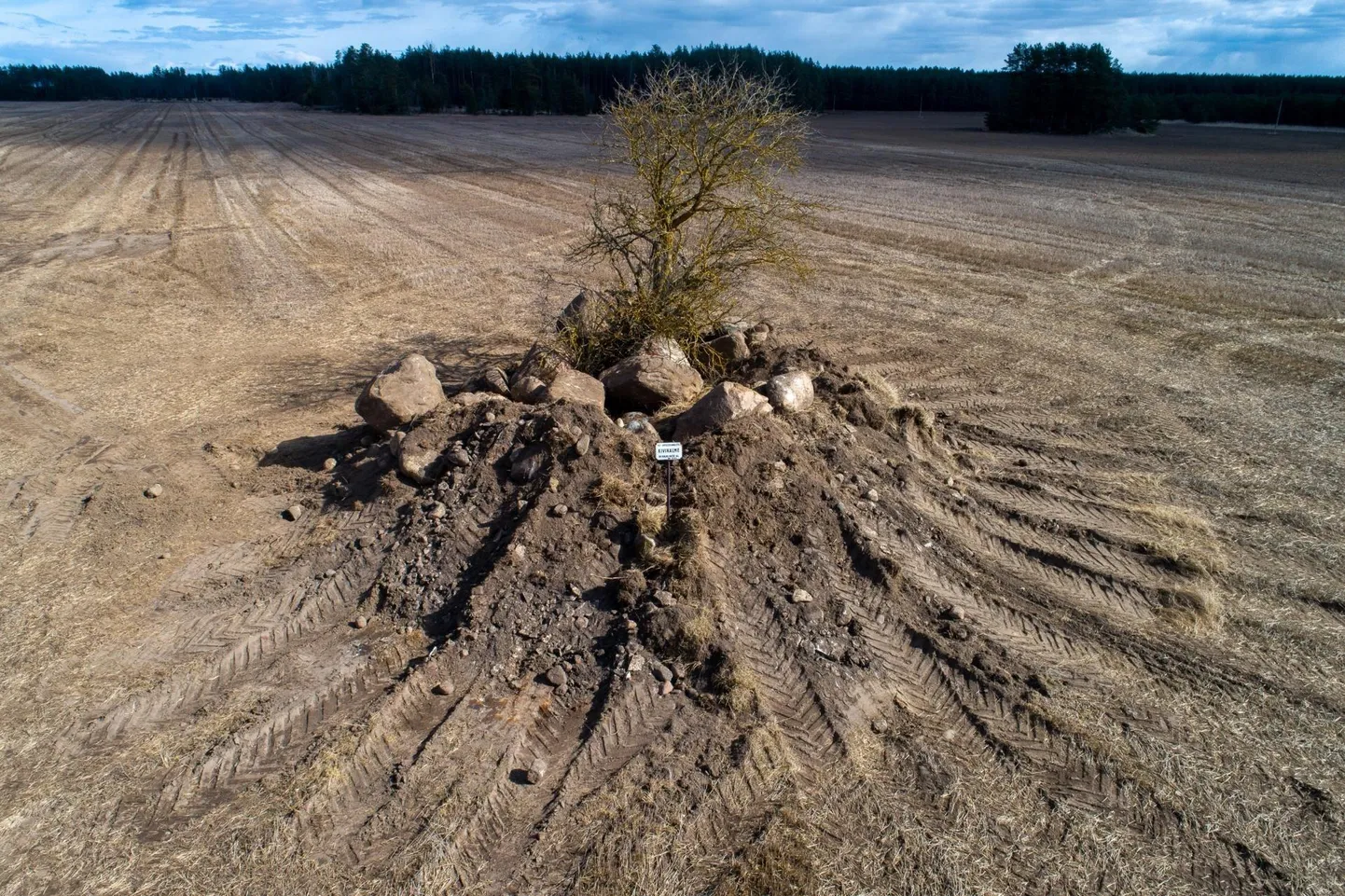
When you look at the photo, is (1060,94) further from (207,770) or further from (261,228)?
(207,770)

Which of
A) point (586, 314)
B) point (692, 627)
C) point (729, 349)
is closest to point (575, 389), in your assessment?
point (586, 314)

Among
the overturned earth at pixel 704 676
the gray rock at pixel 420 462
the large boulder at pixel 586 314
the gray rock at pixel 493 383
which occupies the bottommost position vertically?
the overturned earth at pixel 704 676

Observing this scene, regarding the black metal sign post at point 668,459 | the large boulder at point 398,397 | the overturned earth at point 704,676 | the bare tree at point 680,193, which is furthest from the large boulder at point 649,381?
the large boulder at point 398,397

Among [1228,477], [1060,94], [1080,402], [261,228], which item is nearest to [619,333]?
[1080,402]

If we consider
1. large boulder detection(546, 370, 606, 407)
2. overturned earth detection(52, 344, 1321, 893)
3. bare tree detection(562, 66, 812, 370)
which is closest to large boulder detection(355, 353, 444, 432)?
overturned earth detection(52, 344, 1321, 893)

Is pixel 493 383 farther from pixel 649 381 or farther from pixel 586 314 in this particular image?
pixel 649 381

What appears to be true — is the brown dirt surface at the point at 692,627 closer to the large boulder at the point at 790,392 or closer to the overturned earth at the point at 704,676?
the overturned earth at the point at 704,676
